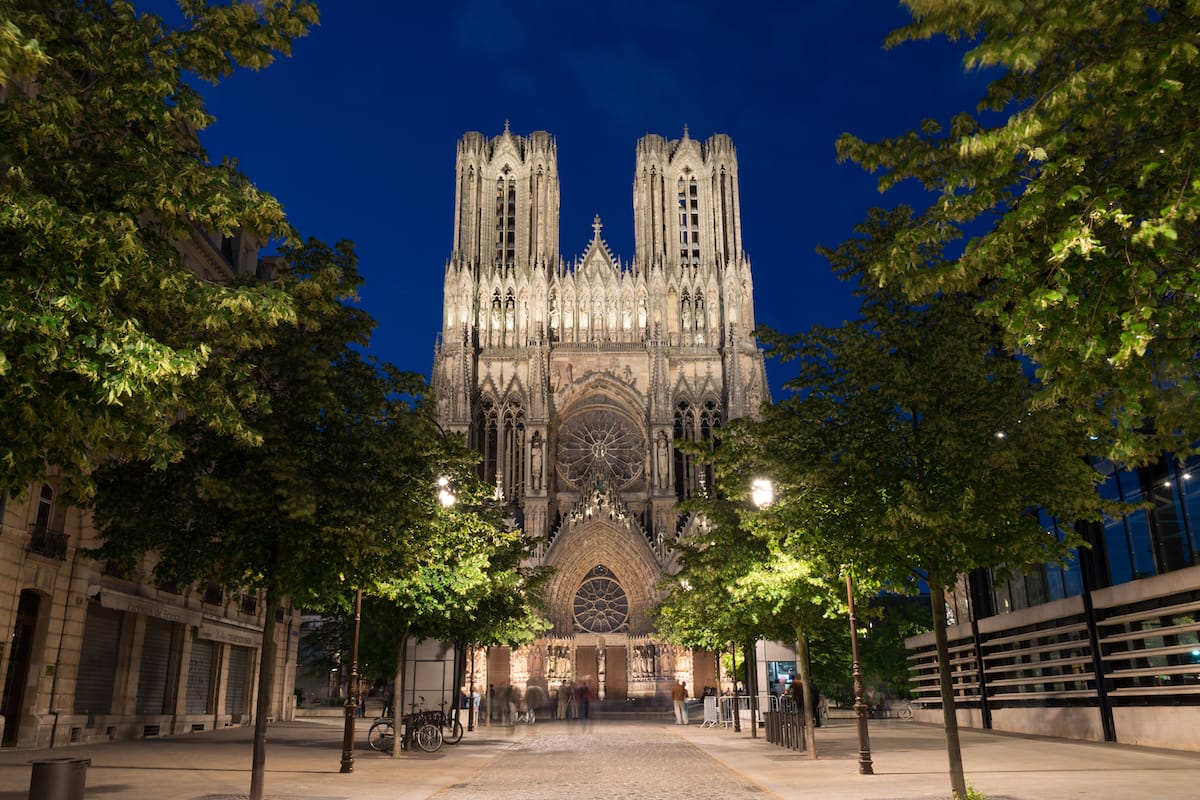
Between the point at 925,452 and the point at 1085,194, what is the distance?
6.37 m

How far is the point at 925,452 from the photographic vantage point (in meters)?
12.3

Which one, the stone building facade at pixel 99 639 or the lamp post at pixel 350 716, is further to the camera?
the stone building facade at pixel 99 639

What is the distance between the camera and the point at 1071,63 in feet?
23.3

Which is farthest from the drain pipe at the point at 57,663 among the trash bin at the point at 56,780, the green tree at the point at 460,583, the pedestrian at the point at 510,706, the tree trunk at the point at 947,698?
the tree trunk at the point at 947,698

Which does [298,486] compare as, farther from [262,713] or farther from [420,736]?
[420,736]

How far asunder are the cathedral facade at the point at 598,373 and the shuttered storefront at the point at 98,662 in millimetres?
27482

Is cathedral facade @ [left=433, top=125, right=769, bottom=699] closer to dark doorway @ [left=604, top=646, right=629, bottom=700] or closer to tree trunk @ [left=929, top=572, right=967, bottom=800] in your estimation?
dark doorway @ [left=604, top=646, right=629, bottom=700]

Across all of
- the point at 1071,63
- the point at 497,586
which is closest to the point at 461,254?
the point at 497,586

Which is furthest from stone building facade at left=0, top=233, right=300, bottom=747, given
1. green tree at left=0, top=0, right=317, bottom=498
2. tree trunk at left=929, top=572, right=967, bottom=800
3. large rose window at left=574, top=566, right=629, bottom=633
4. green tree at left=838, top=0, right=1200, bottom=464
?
large rose window at left=574, top=566, right=629, bottom=633

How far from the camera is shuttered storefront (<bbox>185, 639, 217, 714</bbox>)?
29.3 metres

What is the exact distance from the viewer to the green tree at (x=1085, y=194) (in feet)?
20.1

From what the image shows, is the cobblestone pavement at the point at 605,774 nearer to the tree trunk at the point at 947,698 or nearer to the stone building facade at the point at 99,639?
the tree trunk at the point at 947,698

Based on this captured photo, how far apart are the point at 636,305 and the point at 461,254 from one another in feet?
41.8

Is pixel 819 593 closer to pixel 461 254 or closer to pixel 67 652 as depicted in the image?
pixel 67 652
